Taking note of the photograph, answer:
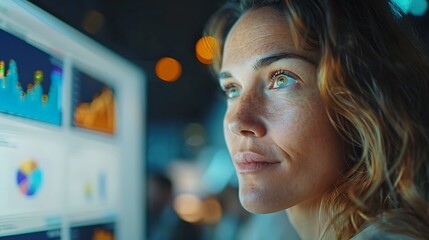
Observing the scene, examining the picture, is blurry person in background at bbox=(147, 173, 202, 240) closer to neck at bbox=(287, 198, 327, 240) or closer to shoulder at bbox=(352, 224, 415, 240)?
neck at bbox=(287, 198, 327, 240)

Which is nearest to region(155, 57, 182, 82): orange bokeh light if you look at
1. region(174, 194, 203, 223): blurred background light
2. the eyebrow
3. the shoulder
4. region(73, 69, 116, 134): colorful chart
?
region(73, 69, 116, 134): colorful chart

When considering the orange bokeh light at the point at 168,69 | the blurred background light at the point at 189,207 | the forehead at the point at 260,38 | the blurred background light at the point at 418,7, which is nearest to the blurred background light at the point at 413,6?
the blurred background light at the point at 418,7

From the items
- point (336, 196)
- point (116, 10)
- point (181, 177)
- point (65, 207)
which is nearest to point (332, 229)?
point (336, 196)

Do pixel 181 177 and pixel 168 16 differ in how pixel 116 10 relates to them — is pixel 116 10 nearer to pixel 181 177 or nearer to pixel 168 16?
pixel 168 16

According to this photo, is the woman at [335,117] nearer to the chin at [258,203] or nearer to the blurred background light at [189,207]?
the chin at [258,203]

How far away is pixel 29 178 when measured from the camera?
2.87ft

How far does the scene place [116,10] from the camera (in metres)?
1.56

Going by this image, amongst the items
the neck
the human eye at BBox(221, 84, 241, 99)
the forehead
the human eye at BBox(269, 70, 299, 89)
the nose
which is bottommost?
the neck

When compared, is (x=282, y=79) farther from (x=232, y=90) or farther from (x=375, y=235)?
(x=375, y=235)

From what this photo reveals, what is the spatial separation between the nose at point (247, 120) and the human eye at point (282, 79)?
0.05 meters

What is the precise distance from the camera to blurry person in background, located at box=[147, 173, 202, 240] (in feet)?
7.75

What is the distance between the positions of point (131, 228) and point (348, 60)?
789 mm

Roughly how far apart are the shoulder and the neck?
0.15m

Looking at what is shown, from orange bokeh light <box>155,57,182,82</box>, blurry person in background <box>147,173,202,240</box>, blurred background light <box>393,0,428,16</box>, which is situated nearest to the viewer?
blurred background light <box>393,0,428,16</box>
